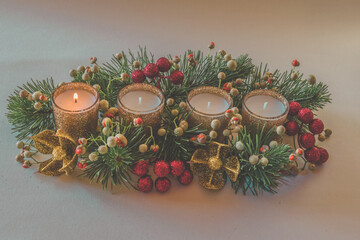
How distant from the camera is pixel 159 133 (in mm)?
773

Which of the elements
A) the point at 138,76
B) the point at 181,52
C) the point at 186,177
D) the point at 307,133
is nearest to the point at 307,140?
the point at 307,133

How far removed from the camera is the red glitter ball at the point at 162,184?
2.51 ft

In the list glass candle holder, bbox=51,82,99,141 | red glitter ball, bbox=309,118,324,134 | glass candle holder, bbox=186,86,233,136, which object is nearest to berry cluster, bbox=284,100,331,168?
red glitter ball, bbox=309,118,324,134

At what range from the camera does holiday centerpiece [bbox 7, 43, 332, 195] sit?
0.74 meters

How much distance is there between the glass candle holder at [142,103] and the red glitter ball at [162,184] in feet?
0.33

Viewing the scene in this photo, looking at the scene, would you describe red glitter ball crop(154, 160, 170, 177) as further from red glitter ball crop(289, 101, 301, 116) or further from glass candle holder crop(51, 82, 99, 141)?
red glitter ball crop(289, 101, 301, 116)

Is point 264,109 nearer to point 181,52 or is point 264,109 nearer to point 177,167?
point 177,167

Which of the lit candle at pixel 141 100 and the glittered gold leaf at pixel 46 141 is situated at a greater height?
the lit candle at pixel 141 100

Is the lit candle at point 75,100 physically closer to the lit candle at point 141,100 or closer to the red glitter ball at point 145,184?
the lit candle at point 141,100

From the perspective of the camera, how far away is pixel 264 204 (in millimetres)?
776

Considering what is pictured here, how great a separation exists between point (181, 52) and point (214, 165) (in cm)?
48

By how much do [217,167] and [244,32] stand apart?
0.62 m

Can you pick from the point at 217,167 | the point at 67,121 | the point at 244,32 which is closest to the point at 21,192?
the point at 67,121

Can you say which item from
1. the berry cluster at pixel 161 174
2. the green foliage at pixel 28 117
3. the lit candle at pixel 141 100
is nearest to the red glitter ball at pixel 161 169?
the berry cluster at pixel 161 174
